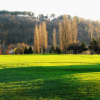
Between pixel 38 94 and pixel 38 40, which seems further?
pixel 38 40

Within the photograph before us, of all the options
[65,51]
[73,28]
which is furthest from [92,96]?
[73,28]

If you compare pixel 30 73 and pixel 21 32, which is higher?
pixel 21 32

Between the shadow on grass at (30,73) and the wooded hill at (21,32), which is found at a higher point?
the wooded hill at (21,32)

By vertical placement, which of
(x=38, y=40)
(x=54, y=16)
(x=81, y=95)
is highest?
(x=54, y=16)

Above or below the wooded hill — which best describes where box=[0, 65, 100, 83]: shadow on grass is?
below

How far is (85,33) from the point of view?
381ft

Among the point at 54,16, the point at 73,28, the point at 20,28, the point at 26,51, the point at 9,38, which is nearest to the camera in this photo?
the point at 26,51

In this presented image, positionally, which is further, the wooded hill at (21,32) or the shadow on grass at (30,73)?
the wooded hill at (21,32)

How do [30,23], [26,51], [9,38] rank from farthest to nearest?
1. [30,23]
2. [9,38]
3. [26,51]

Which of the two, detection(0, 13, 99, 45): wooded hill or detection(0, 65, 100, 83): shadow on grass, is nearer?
detection(0, 65, 100, 83): shadow on grass

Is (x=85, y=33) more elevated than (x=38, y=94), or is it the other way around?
(x=85, y=33)

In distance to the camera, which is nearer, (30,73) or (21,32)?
(30,73)

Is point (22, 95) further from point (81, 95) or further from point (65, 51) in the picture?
point (65, 51)

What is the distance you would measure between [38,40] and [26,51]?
31.3ft
